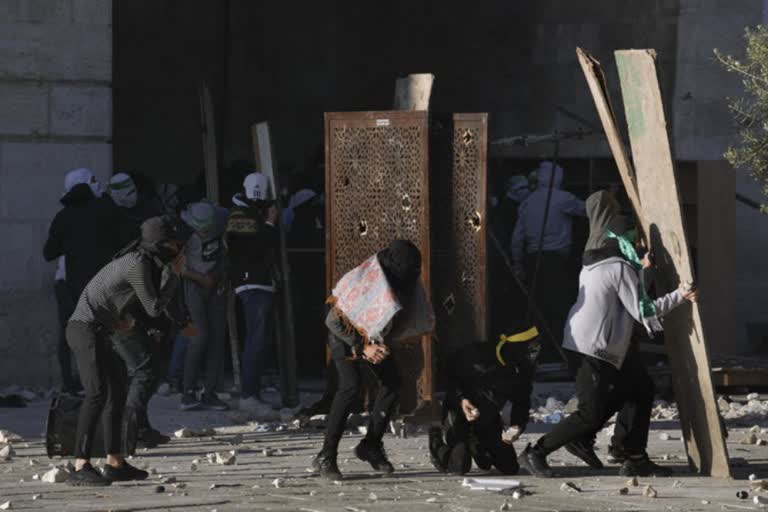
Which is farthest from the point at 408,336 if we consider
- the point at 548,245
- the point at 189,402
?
the point at 548,245

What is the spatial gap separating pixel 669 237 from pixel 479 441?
148cm

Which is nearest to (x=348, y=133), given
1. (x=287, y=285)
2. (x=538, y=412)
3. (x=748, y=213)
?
(x=287, y=285)

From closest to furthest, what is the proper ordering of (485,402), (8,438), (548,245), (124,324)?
(124,324), (485,402), (8,438), (548,245)

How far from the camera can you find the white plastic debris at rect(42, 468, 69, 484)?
973cm

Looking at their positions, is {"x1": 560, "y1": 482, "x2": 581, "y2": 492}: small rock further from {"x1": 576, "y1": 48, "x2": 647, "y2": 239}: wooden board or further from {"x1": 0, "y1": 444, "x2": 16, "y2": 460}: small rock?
{"x1": 0, "y1": 444, "x2": 16, "y2": 460}: small rock

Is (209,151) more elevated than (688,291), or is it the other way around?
(209,151)

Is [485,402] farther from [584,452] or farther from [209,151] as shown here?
[209,151]

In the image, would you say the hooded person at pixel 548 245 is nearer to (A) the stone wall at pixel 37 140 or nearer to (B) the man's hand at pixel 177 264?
(A) the stone wall at pixel 37 140

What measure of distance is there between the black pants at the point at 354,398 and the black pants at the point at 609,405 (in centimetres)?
83

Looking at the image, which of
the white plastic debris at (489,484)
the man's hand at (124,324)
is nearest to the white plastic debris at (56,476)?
the man's hand at (124,324)

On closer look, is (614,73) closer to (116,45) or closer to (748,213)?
(748,213)

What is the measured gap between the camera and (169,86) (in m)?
21.4

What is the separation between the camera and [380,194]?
1227 cm

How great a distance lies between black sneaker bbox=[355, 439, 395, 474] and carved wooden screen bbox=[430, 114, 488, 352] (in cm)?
221
